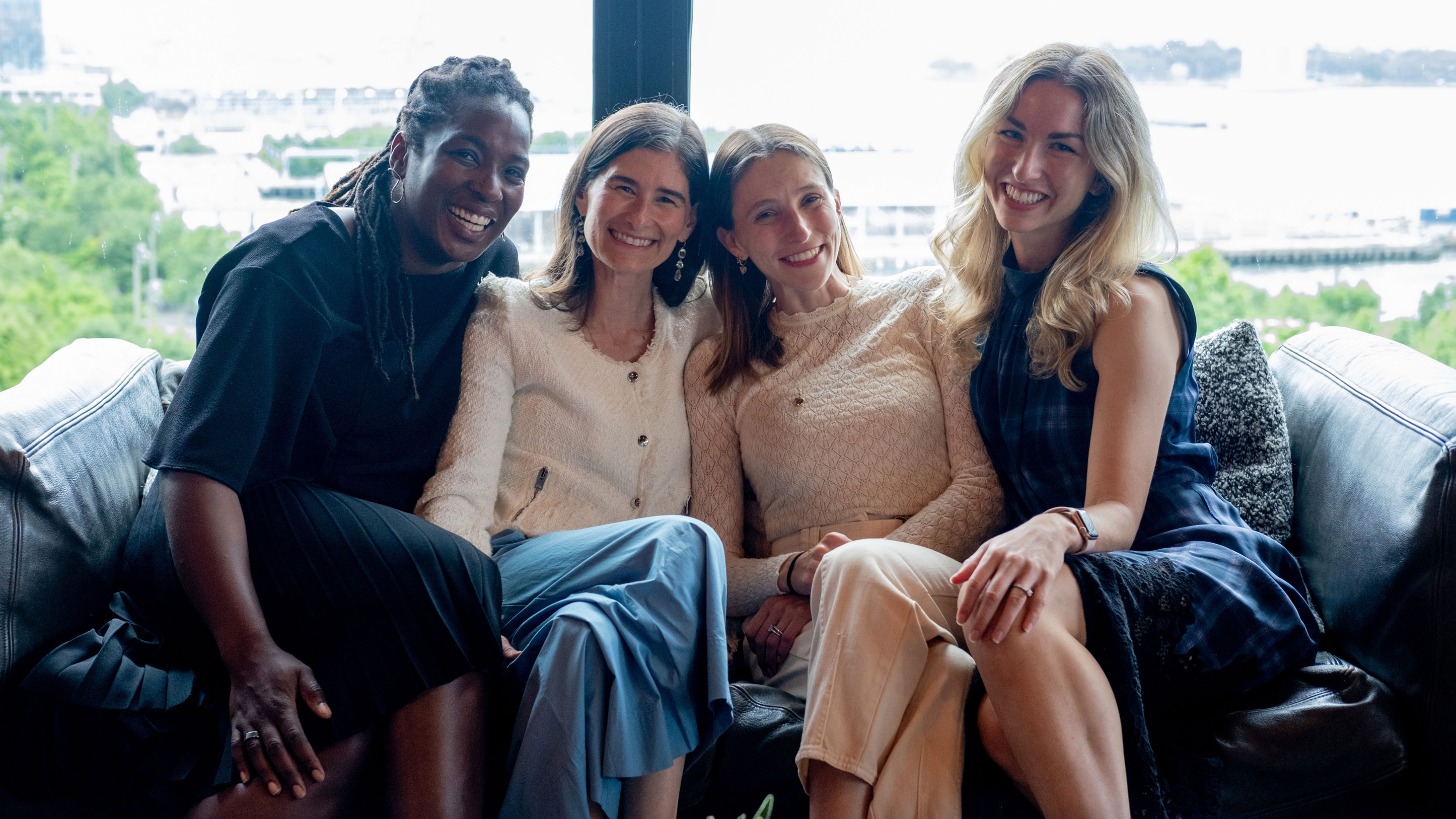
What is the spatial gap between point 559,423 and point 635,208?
0.37 m

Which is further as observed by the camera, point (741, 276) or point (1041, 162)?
point (741, 276)

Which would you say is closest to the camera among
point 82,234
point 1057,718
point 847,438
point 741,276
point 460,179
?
point 1057,718

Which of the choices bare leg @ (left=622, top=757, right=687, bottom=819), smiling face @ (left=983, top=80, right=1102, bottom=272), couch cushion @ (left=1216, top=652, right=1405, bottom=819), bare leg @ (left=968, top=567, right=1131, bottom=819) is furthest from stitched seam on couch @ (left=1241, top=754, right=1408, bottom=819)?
smiling face @ (left=983, top=80, right=1102, bottom=272)

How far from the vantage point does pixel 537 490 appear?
5.63 ft

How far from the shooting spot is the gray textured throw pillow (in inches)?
67.7

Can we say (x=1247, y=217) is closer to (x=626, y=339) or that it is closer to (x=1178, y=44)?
(x=1178, y=44)

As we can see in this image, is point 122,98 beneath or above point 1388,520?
above

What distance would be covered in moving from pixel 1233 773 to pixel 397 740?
1078 millimetres

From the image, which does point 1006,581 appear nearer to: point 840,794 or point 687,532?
point 840,794

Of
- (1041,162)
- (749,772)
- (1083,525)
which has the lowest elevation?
(749,772)

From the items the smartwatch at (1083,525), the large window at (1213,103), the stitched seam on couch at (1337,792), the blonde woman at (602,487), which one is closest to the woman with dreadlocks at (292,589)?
the blonde woman at (602,487)

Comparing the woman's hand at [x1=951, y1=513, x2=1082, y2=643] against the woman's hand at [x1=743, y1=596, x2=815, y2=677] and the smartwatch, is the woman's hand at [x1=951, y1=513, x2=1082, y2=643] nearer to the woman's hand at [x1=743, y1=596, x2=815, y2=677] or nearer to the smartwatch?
the smartwatch

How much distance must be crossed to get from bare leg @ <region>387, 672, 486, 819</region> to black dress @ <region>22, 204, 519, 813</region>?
0.08 feet

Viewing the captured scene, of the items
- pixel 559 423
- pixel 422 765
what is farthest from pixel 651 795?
pixel 559 423
